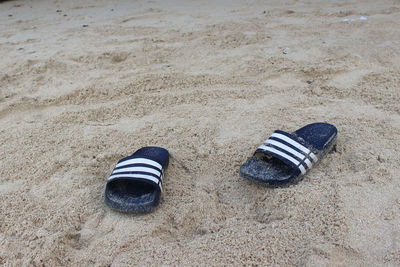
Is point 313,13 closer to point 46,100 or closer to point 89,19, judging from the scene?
point 89,19

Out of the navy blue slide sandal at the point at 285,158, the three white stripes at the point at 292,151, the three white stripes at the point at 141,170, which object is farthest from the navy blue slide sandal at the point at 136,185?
the three white stripes at the point at 292,151

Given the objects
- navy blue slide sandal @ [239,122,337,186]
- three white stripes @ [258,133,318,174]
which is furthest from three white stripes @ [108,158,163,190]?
three white stripes @ [258,133,318,174]

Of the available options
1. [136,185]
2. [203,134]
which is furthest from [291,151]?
[136,185]

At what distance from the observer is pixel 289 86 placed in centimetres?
221

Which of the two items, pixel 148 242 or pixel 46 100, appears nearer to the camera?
pixel 148 242

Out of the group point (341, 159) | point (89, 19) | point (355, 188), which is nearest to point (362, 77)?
point (341, 159)

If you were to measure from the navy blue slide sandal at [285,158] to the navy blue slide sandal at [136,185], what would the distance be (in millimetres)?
362

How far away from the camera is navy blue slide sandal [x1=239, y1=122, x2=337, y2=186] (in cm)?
138

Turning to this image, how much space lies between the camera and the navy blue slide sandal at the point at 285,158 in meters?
1.38

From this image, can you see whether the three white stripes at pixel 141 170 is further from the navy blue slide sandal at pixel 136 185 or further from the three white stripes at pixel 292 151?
the three white stripes at pixel 292 151

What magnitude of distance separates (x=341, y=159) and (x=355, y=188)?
0.21 metres

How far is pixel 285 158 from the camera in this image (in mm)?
1394

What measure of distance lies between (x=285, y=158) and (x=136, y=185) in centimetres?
62

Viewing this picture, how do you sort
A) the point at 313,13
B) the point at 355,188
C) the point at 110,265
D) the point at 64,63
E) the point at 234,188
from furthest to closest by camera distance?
1. the point at 313,13
2. the point at 64,63
3. the point at 234,188
4. the point at 355,188
5. the point at 110,265
